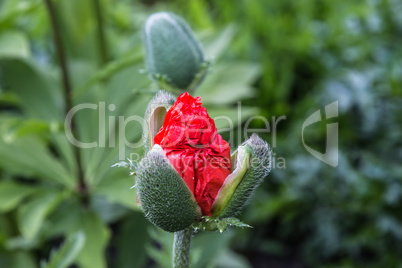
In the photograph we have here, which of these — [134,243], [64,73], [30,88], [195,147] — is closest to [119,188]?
[134,243]

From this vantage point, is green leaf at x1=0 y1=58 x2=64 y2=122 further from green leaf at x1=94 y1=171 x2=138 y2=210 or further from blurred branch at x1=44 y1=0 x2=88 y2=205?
green leaf at x1=94 y1=171 x2=138 y2=210

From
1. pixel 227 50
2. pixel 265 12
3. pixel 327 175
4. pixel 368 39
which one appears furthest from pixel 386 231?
pixel 265 12

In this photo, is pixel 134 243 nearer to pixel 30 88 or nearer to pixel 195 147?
pixel 30 88

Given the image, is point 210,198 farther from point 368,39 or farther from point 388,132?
point 368,39

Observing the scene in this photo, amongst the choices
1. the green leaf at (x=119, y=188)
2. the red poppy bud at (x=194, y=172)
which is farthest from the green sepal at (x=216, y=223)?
the green leaf at (x=119, y=188)

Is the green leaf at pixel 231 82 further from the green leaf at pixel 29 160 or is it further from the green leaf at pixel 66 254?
the green leaf at pixel 66 254

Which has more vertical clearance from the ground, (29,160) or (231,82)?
(231,82)
